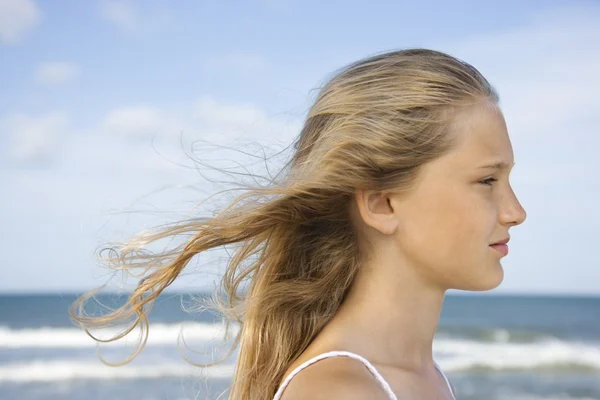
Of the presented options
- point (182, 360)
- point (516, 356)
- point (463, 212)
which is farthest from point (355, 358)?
point (516, 356)

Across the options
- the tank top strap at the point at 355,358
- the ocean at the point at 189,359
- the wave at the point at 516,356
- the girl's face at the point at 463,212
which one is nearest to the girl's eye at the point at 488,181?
the girl's face at the point at 463,212

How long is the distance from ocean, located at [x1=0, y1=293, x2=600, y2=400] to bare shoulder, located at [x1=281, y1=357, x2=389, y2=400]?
0.83m

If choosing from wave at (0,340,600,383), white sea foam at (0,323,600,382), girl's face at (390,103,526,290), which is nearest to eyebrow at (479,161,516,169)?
girl's face at (390,103,526,290)

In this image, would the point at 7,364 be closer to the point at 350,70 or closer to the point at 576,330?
the point at 350,70

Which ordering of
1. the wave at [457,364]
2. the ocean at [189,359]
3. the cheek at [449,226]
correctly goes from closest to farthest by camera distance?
1. the cheek at [449,226]
2. the ocean at [189,359]
3. the wave at [457,364]

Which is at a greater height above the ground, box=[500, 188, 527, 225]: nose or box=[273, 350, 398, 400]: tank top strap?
box=[500, 188, 527, 225]: nose

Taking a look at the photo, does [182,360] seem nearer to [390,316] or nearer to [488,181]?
[390,316]

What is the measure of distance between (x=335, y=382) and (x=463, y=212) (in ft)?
1.66

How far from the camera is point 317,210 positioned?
6.31 ft

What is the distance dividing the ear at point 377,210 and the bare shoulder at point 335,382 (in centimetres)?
34

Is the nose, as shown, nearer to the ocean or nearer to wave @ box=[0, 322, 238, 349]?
the ocean

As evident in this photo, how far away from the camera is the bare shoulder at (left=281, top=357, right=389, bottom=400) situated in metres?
1.54

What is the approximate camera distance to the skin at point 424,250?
1.75 metres

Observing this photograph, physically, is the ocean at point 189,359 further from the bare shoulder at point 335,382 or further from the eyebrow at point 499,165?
the eyebrow at point 499,165
